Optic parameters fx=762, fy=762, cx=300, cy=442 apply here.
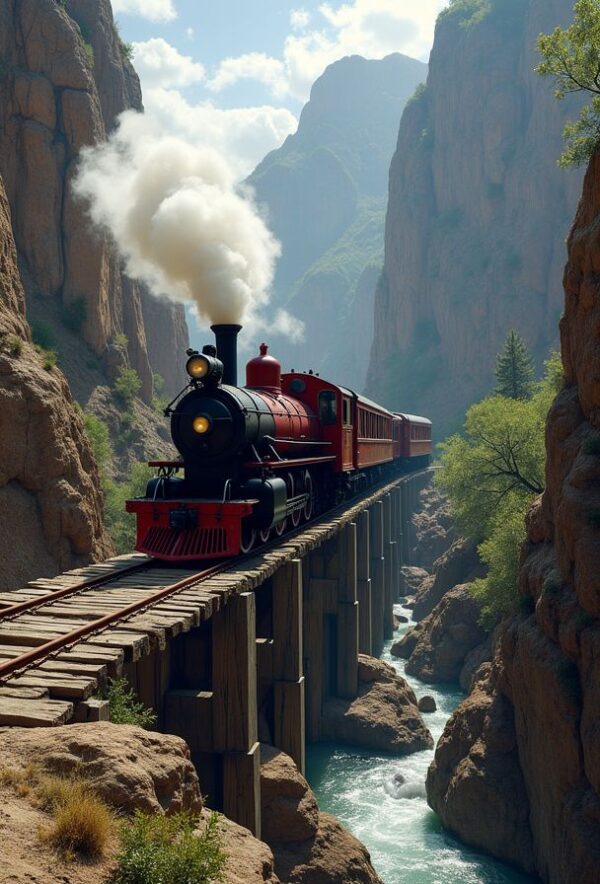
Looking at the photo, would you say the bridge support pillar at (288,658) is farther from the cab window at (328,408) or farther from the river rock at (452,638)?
the river rock at (452,638)

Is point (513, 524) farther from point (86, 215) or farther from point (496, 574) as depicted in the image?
point (86, 215)

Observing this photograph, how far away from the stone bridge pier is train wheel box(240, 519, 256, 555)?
273 mm

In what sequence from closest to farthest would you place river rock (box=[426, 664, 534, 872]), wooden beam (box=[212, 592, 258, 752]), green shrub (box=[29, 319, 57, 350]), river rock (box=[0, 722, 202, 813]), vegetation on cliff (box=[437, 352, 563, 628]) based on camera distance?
river rock (box=[0, 722, 202, 813]) < wooden beam (box=[212, 592, 258, 752]) < river rock (box=[426, 664, 534, 872]) < vegetation on cliff (box=[437, 352, 563, 628]) < green shrub (box=[29, 319, 57, 350])

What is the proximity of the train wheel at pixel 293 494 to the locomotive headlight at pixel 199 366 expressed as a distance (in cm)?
356

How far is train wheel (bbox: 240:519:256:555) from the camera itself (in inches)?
534

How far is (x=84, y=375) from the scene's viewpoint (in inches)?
1432

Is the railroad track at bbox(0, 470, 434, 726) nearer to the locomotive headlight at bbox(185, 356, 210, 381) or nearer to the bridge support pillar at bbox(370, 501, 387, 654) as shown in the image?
the locomotive headlight at bbox(185, 356, 210, 381)

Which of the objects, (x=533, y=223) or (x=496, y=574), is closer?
(x=496, y=574)

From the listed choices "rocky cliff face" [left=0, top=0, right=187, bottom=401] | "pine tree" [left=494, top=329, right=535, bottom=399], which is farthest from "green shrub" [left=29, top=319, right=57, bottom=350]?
"pine tree" [left=494, top=329, right=535, bottom=399]

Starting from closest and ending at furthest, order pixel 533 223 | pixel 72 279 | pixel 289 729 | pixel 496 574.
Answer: pixel 289 729, pixel 496 574, pixel 72 279, pixel 533 223

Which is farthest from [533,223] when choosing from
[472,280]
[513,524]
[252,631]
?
[252,631]

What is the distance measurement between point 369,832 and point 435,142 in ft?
288

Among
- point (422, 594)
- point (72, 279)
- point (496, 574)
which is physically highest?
point (72, 279)

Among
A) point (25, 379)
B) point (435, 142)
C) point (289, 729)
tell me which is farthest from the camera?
point (435, 142)
